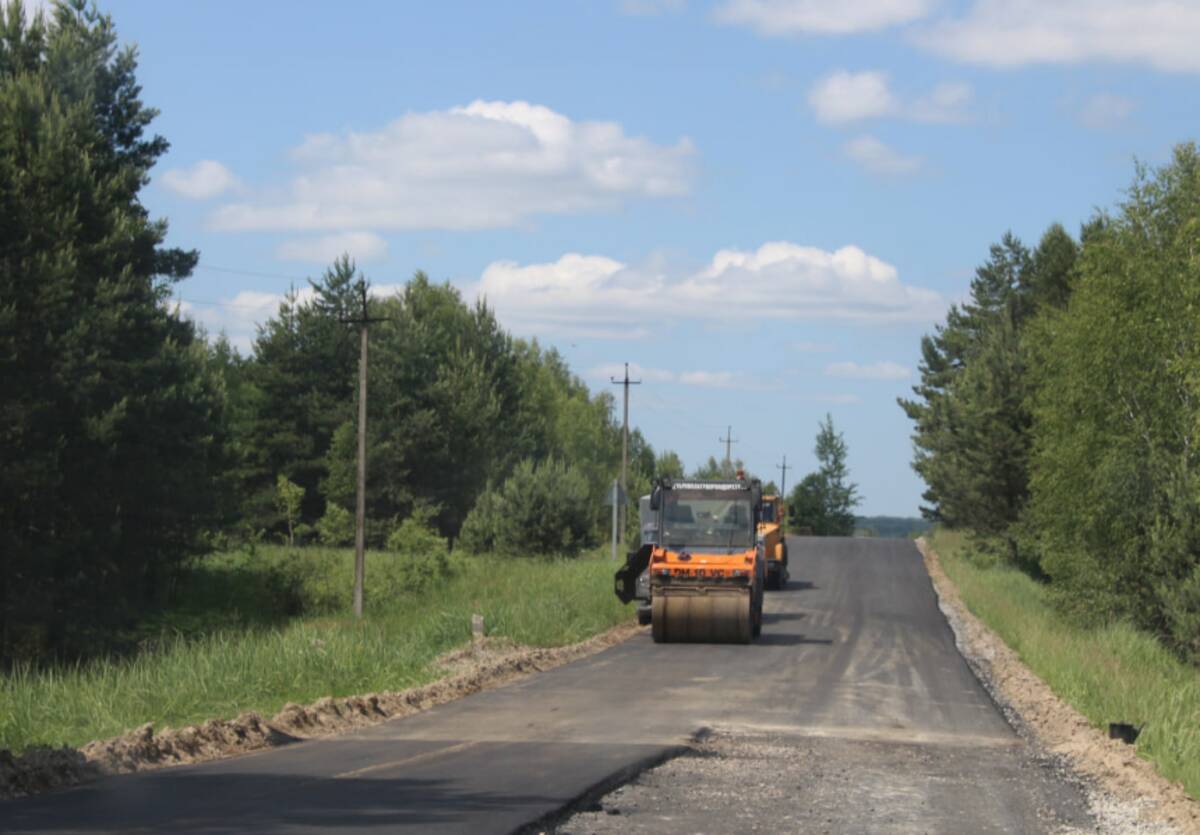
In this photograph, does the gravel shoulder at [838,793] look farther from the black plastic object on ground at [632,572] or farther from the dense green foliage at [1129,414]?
the dense green foliage at [1129,414]

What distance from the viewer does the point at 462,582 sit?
44.4 m

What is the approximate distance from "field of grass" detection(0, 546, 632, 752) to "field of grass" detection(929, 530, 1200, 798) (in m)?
9.33

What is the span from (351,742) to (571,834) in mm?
5124

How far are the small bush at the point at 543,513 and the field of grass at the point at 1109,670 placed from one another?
18736 millimetres

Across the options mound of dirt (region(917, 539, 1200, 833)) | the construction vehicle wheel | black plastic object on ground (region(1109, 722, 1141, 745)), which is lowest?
mound of dirt (region(917, 539, 1200, 833))

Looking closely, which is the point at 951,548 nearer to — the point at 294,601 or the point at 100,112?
the point at 294,601

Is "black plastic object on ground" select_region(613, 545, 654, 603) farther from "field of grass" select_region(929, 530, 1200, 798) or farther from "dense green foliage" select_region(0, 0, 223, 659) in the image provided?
"dense green foliage" select_region(0, 0, 223, 659)

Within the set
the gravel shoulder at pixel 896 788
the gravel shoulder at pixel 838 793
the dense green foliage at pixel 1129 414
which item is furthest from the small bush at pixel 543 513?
the gravel shoulder at pixel 838 793

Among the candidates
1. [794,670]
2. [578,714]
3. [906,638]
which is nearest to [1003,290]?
[906,638]

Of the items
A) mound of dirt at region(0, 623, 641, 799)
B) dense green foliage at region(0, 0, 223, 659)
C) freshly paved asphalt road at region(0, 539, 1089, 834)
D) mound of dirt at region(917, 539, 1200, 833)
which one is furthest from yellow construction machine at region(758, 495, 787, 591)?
mound of dirt at region(0, 623, 641, 799)

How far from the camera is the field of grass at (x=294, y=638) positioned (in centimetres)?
1631

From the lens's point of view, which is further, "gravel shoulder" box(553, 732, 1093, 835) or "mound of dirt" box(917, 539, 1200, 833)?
"mound of dirt" box(917, 539, 1200, 833)

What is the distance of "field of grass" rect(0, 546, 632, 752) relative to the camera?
1631cm

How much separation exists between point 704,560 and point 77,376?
747 inches
